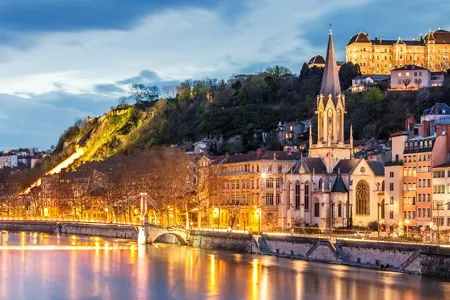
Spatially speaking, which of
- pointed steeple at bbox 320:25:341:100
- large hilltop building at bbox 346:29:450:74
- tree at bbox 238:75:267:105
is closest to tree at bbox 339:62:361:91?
large hilltop building at bbox 346:29:450:74

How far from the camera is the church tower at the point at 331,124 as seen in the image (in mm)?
84500

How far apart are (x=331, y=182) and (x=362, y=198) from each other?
3.28 meters

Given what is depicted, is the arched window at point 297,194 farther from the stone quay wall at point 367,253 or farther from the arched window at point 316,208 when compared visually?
the stone quay wall at point 367,253

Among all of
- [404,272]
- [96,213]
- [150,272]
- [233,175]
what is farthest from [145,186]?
[404,272]

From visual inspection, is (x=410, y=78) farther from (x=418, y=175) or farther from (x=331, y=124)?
(x=418, y=175)

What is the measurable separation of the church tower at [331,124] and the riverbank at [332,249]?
15518 millimetres

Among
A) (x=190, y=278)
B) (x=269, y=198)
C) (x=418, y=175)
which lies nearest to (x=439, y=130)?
(x=418, y=175)

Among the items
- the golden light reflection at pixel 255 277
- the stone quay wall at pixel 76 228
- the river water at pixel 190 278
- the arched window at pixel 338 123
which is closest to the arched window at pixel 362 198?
the arched window at pixel 338 123

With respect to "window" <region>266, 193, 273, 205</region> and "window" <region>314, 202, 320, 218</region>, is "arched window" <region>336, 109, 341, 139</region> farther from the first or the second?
"window" <region>266, 193, 273, 205</region>

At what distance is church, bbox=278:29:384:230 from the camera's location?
79.6 metres

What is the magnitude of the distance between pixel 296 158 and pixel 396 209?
17826 mm

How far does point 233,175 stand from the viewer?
3740 inches

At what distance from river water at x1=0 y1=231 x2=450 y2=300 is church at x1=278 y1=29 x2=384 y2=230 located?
49.2ft

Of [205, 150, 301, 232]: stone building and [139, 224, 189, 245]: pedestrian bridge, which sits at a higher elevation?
[205, 150, 301, 232]: stone building
